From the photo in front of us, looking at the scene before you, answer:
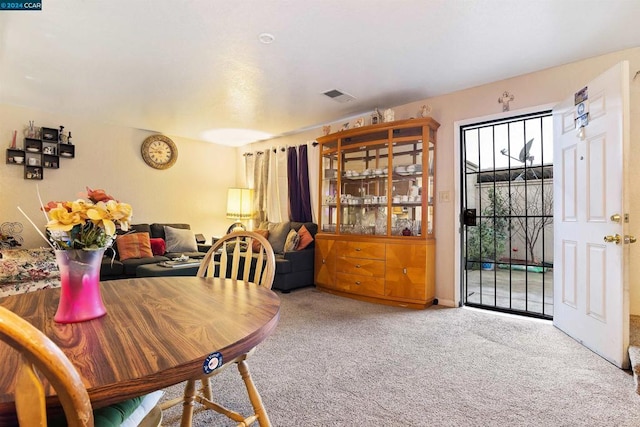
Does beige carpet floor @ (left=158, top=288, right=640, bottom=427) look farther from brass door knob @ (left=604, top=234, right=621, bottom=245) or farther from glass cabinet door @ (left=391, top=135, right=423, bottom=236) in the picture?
glass cabinet door @ (left=391, top=135, right=423, bottom=236)

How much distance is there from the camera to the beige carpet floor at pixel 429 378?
1574 mm

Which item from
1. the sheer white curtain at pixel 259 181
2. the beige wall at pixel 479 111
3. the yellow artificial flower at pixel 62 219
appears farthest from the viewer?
the sheer white curtain at pixel 259 181

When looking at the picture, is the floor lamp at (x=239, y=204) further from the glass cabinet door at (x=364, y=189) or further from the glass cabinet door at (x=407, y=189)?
the glass cabinet door at (x=407, y=189)

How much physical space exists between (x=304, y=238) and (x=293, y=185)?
114cm

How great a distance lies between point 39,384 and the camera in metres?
0.51

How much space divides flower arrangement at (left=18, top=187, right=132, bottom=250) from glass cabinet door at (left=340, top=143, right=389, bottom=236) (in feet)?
10.1

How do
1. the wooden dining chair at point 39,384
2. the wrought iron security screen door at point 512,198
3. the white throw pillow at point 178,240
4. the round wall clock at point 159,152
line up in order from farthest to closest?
the round wall clock at point 159,152, the white throw pillow at point 178,240, the wrought iron security screen door at point 512,198, the wooden dining chair at point 39,384

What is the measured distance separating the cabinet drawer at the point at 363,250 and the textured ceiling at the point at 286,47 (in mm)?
1766

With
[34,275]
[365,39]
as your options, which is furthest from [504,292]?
[34,275]

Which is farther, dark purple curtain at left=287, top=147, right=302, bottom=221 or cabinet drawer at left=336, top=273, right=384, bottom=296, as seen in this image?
dark purple curtain at left=287, top=147, right=302, bottom=221

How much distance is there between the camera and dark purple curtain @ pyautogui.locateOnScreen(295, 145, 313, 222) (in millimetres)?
5059

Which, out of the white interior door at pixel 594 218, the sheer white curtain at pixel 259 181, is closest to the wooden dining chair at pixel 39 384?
the white interior door at pixel 594 218

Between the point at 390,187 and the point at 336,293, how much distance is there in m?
1.50

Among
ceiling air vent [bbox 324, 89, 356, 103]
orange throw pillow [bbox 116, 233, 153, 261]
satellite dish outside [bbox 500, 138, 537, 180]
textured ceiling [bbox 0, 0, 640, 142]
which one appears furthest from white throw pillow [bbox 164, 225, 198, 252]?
satellite dish outside [bbox 500, 138, 537, 180]
